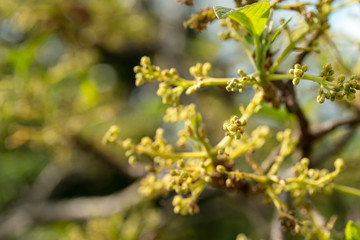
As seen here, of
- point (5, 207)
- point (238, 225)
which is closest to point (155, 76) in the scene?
point (238, 225)

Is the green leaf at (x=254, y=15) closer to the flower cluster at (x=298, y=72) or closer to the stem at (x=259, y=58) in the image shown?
the stem at (x=259, y=58)

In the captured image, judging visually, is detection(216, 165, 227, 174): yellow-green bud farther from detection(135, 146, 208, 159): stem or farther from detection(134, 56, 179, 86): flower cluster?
detection(134, 56, 179, 86): flower cluster

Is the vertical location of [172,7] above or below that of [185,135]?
below

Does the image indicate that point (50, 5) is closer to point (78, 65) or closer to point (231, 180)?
point (78, 65)

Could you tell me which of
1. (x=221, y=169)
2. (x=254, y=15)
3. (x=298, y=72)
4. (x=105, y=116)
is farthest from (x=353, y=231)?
(x=105, y=116)

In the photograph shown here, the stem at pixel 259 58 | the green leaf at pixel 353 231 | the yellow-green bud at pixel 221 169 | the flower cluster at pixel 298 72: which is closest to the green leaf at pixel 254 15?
the stem at pixel 259 58

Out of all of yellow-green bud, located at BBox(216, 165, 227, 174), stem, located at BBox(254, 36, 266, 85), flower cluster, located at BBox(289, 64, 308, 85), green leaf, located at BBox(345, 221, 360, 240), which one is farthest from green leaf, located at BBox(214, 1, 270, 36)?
green leaf, located at BBox(345, 221, 360, 240)
